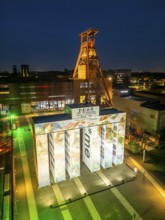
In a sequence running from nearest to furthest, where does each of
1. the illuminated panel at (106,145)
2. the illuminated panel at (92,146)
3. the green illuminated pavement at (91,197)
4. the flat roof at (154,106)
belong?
1. the green illuminated pavement at (91,197)
2. the illuminated panel at (92,146)
3. the illuminated panel at (106,145)
4. the flat roof at (154,106)

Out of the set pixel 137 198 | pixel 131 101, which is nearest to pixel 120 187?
pixel 137 198

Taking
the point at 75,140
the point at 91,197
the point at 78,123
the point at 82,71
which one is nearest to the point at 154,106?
the point at 78,123

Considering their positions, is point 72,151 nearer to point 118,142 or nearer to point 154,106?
point 118,142

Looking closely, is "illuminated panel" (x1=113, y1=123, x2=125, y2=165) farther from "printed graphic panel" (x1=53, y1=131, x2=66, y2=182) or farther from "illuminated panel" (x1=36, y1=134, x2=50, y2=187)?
"illuminated panel" (x1=36, y1=134, x2=50, y2=187)

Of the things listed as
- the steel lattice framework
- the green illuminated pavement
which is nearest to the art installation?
the green illuminated pavement

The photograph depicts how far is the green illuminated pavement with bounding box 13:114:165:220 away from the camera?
13.6 m

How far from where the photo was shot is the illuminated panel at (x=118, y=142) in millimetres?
19594

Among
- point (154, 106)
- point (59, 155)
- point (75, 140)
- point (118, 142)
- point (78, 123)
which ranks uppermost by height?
point (78, 123)

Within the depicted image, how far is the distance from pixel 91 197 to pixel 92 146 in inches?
216

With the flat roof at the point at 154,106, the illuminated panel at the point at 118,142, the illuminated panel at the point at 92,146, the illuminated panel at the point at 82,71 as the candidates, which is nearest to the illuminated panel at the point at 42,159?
the illuminated panel at the point at 92,146

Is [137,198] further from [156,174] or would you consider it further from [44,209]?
[44,209]

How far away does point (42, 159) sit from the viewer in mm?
16375

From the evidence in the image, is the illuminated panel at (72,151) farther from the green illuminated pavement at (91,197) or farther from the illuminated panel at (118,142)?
the illuminated panel at (118,142)

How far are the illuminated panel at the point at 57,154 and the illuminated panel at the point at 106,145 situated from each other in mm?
5507
